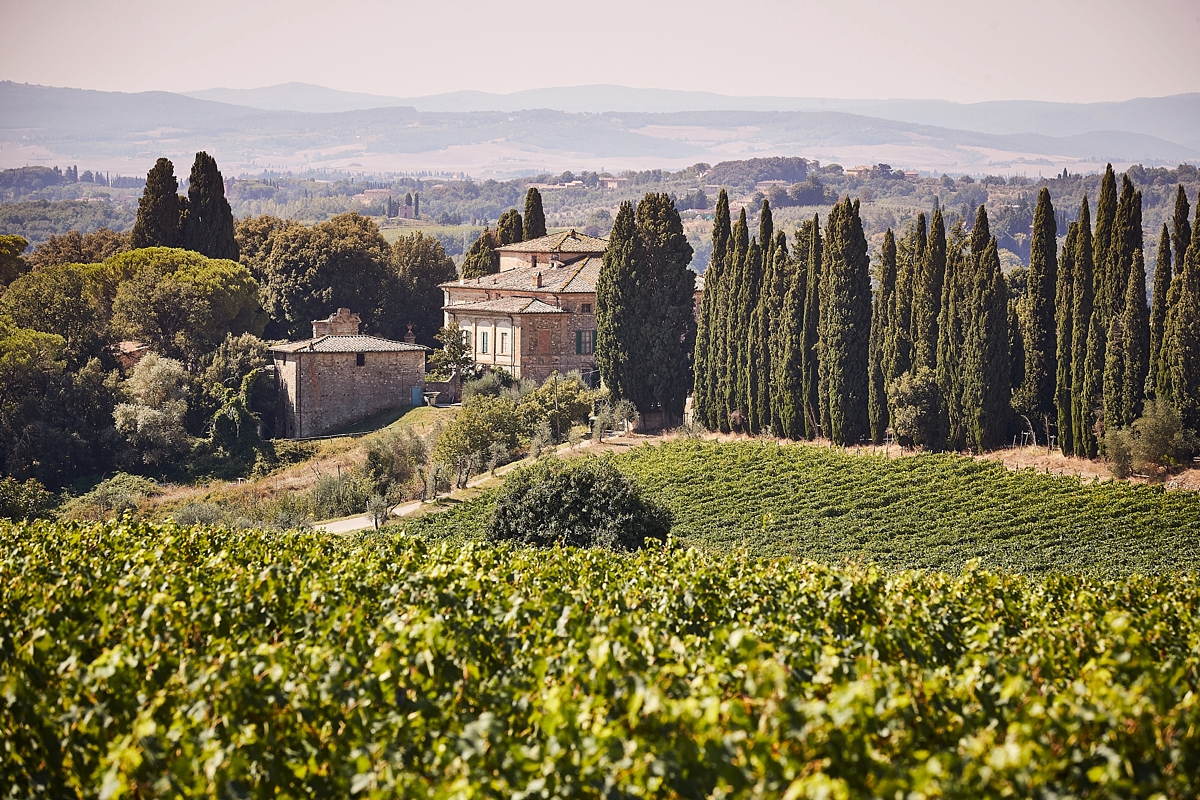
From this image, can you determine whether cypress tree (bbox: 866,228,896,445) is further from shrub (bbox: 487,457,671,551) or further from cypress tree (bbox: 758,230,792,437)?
shrub (bbox: 487,457,671,551)

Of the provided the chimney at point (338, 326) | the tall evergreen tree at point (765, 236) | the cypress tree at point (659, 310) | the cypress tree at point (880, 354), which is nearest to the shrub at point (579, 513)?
the cypress tree at point (880, 354)

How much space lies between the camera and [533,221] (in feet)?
202

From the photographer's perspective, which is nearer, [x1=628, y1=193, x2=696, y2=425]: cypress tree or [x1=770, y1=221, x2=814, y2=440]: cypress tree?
[x1=770, y1=221, x2=814, y2=440]: cypress tree

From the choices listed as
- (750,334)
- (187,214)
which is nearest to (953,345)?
(750,334)

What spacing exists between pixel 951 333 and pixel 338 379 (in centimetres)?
2387

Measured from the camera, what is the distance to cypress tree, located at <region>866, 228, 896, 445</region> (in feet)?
119

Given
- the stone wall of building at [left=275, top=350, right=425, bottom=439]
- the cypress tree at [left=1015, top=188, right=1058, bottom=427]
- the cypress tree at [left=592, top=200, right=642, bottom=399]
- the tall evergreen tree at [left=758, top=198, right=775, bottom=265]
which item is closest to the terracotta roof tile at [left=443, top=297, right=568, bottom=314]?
the stone wall of building at [left=275, top=350, right=425, bottom=439]

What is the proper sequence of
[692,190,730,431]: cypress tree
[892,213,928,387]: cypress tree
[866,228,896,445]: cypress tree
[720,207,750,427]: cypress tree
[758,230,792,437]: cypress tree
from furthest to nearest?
[692,190,730,431]: cypress tree, [720,207,750,427]: cypress tree, [758,230,792,437]: cypress tree, [866,228,896,445]: cypress tree, [892,213,928,387]: cypress tree

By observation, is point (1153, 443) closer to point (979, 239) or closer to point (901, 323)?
point (979, 239)

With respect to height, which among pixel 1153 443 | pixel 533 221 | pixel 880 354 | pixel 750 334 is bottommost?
pixel 1153 443

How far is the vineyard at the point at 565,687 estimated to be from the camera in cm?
525

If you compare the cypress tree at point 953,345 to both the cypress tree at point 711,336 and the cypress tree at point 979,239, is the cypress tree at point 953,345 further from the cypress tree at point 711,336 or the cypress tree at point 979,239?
the cypress tree at point 711,336

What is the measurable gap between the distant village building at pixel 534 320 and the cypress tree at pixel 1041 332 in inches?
740

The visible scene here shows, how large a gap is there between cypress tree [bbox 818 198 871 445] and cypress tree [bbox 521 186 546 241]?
85.3 feet
